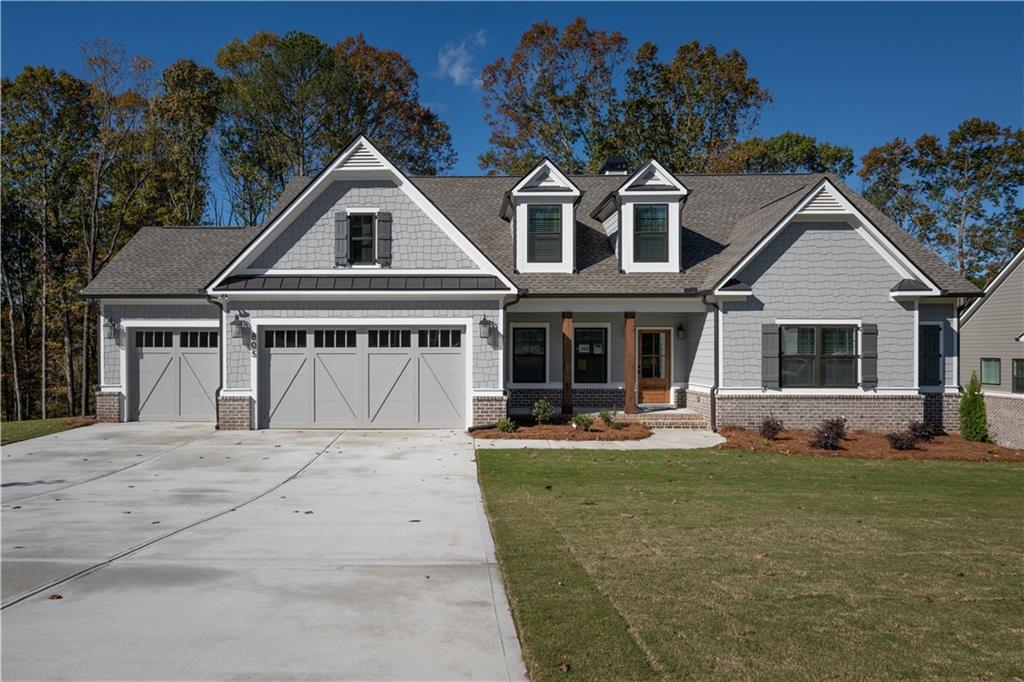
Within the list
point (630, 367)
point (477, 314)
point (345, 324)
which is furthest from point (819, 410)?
point (345, 324)

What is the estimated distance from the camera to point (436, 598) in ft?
18.0

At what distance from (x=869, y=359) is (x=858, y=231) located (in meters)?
3.28

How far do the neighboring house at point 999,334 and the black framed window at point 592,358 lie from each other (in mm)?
12349

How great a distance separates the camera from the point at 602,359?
19.5m

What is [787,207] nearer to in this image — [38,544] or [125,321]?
[38,544]

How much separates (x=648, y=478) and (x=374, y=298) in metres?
8.59

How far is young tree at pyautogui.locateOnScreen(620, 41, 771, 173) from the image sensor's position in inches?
1363

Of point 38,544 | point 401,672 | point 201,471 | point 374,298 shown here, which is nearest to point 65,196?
point 374,298

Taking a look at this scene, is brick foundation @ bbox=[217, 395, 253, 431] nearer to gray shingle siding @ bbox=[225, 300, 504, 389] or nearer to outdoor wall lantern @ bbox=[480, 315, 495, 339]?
gray shingle siding @ bbox=[225, 300, 504, 389]

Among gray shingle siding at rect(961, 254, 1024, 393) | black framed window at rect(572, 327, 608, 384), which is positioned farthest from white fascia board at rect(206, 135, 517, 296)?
gray shingle siding at rect(961, 254, 1024, 393)

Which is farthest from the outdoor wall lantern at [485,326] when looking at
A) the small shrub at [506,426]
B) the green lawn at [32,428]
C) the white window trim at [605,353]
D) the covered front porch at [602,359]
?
the green lawn at [32,428]

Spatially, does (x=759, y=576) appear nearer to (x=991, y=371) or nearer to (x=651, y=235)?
(x=651, y=235)

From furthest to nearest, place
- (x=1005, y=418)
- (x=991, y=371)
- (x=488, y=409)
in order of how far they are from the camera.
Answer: (x=991, y=371)
(x=1005, y=418)
(x=488, y=409)

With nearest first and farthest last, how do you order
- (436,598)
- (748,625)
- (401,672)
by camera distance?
1. (401,672)
2. (748,625)
3. (436,598)
